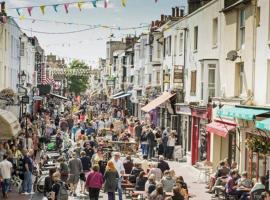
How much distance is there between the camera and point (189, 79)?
120 feet

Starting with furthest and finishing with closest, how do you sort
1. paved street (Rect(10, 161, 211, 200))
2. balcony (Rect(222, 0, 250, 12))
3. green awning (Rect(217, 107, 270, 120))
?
balcony (Rect(222, 0, 250, 12))
paved street (Rect(10, 161, 211, 200))
green awning (Rect(217, 107, 270, 120))

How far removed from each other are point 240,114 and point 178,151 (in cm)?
1416

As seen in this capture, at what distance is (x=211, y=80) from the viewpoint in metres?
31.0

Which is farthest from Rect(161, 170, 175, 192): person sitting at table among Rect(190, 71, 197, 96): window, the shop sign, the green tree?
the green tree

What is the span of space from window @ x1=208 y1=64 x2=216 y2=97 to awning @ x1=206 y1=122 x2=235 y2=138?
295 cm

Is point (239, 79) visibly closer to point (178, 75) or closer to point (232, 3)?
point (232, 3)

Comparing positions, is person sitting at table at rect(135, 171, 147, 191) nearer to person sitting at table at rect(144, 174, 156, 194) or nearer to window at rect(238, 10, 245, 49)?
person sitting at table at rect(144, 174, 156, 194)

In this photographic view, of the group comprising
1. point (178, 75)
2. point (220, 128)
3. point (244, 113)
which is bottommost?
point (220, 128)

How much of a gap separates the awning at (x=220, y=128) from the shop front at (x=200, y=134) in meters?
2.03

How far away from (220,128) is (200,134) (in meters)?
7.14

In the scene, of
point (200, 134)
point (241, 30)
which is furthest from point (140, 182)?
point (200, 134)

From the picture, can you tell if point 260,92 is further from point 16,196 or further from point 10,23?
point 10,23

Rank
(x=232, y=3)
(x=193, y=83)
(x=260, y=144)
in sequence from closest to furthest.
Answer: (x=260, y=144) < (x=232, y=3) < (x=193, y=83)

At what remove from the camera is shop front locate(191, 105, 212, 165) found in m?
30.5
